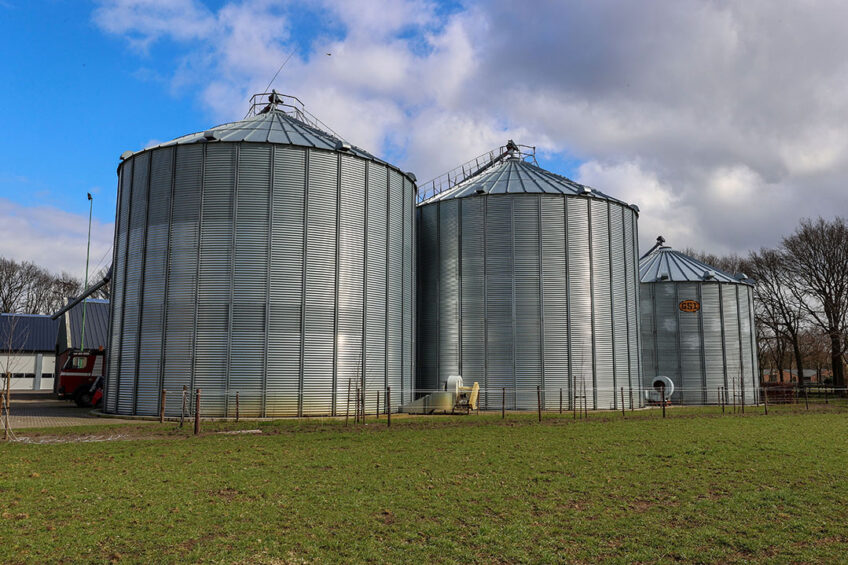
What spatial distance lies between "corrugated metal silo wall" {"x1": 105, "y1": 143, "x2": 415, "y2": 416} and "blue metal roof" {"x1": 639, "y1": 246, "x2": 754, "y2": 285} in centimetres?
2836

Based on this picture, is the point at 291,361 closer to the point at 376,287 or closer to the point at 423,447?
the point at 376,287

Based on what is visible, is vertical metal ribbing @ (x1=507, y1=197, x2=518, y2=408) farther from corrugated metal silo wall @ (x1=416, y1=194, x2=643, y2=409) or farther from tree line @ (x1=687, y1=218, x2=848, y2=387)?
tree line @ (x1=687, y1=218, x2=848, y2=387)

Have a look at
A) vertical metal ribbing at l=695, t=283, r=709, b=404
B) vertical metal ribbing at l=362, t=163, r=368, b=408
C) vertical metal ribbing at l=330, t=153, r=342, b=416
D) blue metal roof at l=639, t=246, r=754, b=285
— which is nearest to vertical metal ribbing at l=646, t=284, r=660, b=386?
blue metal roof at l=639, t=246, r=754, b=285

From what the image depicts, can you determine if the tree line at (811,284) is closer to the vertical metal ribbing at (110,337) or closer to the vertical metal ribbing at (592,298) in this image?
the vertical metal ribbing at (592,298)

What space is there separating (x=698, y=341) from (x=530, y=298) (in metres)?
19.3

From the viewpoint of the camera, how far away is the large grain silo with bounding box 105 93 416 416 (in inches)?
1203

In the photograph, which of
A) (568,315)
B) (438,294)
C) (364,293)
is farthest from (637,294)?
(364,293)

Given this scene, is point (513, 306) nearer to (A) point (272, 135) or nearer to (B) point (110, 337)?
(A) point (272, 135)

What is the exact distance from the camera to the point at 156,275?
3186cm

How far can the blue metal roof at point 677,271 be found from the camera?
169 ft

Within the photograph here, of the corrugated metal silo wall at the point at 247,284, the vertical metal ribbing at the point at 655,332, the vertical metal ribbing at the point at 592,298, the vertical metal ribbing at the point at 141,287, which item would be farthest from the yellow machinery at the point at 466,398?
the vertical metal ribbing at the point at 655,332

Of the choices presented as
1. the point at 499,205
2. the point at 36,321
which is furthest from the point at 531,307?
the point at 36,321

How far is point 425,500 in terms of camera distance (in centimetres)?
1235

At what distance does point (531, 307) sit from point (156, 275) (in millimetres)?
21388
